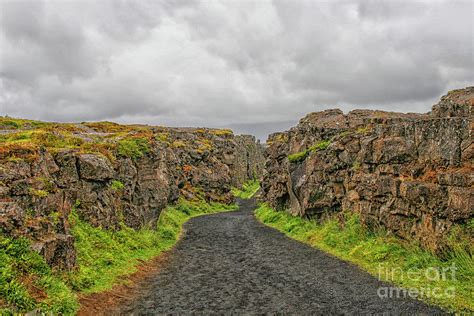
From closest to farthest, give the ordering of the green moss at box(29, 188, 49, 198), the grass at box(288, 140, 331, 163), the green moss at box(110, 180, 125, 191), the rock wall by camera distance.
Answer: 1. the green moss at box(29, 188, 49, 198)
2. the rock wall
3. the green moss at box(110, 180, 125, 191)
4. the grass at box(288, 140, 331, 163)

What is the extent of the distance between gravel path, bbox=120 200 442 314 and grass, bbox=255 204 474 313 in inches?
42.3

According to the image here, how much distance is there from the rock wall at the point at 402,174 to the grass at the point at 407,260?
Answer: 859mm

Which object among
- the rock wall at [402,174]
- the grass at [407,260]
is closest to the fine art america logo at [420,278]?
the grass at [407,260]

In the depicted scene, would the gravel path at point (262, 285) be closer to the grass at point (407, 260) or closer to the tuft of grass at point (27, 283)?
the grass at point (407, 260)

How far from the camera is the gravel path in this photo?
16.8 meters

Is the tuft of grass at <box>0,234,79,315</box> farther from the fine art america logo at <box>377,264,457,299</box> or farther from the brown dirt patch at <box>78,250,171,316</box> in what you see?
the fine art america logo at <box>377,264,457,299</box>

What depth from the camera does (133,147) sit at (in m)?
34.4

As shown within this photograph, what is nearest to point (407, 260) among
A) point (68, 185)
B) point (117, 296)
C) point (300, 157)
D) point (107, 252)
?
point (117, 296)

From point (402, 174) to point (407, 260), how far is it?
6.95m

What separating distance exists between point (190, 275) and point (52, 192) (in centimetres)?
999

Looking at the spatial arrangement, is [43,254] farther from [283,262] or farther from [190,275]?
[283,262]

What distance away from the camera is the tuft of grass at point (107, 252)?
1864cm

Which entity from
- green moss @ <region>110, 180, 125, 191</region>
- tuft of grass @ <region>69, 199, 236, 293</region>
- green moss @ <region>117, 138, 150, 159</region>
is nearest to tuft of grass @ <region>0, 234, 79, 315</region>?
tuft of grass @ <region>69, 199, 236, 293</region>

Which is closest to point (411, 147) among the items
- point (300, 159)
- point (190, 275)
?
point (190, 275)
